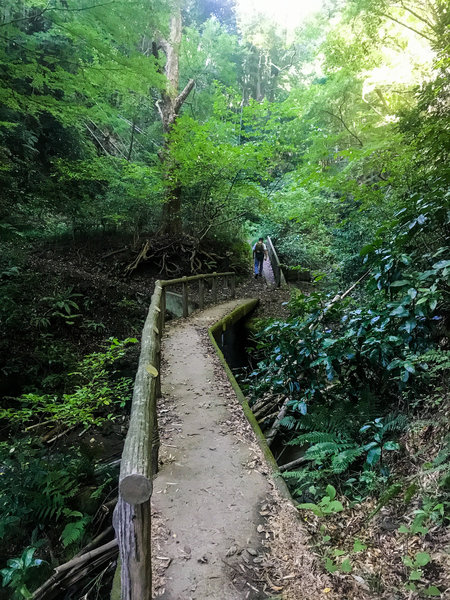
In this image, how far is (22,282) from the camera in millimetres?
7945

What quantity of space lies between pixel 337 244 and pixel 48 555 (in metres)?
10.2

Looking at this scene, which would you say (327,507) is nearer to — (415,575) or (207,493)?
(415,575)

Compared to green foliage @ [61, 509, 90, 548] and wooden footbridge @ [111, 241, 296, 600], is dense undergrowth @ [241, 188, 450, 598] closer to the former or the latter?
wooden footbridge @ [111, 241, 296, 600]

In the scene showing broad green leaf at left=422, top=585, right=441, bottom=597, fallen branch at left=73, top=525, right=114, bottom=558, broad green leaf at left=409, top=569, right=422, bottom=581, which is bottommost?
fallen branch at left=73, top=525, right=114, bottom=558

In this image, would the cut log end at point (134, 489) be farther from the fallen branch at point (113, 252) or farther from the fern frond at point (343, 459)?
the fallen branch at point (113, 252)

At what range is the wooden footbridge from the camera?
5.02 ft

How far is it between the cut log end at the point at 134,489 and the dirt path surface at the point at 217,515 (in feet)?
3.38

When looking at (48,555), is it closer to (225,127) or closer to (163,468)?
(163,468)

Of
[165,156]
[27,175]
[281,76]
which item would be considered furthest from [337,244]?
[281,76]

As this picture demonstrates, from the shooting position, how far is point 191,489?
110 inches

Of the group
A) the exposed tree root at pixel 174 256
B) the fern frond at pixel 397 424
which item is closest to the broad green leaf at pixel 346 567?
the fern frond at pixel 397 424

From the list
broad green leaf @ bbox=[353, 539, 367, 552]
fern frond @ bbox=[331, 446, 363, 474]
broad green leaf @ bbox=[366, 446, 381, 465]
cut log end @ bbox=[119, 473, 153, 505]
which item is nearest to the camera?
cut log end @ bbox=[119, 473, 153, 505]

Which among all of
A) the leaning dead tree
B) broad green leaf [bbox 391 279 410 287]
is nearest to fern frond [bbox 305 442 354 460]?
broad green leaf [bbox 391 279 410 287]

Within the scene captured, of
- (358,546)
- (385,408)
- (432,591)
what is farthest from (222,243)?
(432,591)
